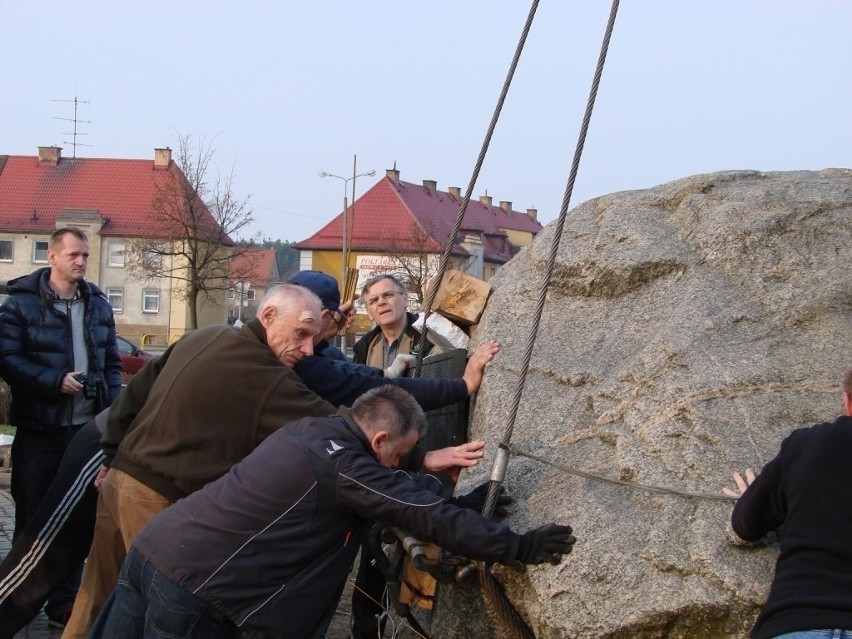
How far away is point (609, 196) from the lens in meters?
5.55

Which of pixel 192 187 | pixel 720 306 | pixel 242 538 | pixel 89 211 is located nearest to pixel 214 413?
pixel 242 538

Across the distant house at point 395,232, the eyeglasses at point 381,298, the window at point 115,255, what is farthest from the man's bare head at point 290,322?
the window at point 115,255

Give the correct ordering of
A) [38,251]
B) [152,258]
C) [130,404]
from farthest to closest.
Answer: [38,251]
[152,258]
[130,404]

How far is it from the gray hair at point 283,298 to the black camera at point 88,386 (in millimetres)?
1978

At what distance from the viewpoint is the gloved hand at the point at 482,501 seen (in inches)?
158

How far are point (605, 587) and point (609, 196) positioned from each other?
8.21 ft

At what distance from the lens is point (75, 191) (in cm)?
5625

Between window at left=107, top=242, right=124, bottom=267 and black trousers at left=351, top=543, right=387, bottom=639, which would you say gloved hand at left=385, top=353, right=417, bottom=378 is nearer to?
black trousers at left=351, top=543, right=387, bottom=639

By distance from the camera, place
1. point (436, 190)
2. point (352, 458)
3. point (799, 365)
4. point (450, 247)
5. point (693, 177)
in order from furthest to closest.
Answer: point (436, 190)
point (693, 177)
point (450, 247)
point (799, 365)
point (352, 458)

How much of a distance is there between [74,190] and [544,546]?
184 feet

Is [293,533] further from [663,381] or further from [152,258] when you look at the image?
[152,258]

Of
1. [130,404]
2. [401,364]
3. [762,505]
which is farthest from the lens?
[401,364]

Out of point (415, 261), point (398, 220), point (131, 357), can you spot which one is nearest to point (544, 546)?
point (131, 357)

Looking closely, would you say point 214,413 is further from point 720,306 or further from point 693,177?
point 693,177
